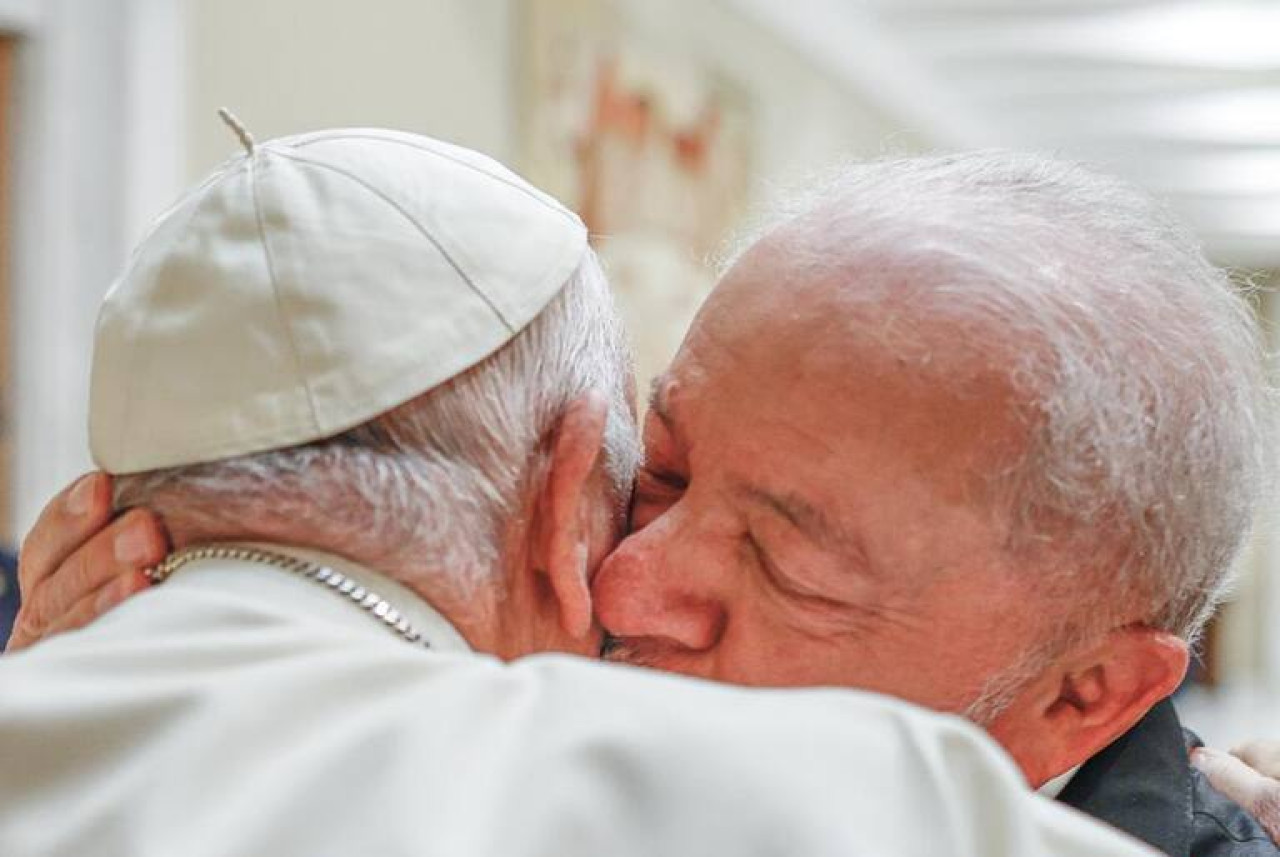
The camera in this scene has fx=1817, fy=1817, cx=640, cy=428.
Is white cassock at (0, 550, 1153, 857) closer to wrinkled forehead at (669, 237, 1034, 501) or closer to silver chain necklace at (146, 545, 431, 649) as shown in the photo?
silver chain necklace at (146, 545, 431, 649)

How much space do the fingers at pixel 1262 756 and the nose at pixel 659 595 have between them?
576 mm

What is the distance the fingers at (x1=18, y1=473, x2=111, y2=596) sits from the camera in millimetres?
1165

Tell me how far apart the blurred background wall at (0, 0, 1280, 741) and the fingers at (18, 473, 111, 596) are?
0.70m

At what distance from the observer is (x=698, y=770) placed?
833 mm

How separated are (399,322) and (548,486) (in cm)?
16

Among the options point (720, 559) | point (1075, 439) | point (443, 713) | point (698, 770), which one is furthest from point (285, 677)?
point (1075, 439)

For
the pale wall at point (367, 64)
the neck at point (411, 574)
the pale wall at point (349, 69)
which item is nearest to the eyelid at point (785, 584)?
the neck at point (411, 574)

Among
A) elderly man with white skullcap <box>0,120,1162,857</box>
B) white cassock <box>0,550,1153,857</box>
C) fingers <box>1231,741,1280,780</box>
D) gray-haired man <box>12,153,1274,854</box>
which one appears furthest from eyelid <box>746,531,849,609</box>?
fingers <box>1231,741,1280,780</box>

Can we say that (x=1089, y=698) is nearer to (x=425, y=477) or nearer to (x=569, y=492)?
(x=569, y=492)

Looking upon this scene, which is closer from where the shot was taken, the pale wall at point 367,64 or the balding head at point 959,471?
the balding head at point 959,471

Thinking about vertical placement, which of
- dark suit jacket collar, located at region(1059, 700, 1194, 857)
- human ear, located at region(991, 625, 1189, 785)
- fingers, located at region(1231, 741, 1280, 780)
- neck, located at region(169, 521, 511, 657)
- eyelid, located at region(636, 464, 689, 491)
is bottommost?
fingers, located at region(1231, 741, 1280, 780)

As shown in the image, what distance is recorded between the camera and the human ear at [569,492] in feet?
3.83

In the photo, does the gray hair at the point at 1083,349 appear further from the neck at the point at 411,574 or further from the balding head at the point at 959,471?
the neck at the point at 411,574

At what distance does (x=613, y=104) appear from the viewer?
5480mm
